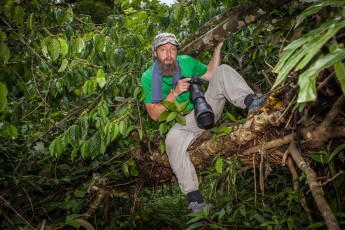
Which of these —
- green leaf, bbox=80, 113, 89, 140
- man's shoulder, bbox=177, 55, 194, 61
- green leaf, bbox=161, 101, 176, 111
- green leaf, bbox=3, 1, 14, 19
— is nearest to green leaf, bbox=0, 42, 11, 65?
green leaf, bbox=3, 1, 14, 19

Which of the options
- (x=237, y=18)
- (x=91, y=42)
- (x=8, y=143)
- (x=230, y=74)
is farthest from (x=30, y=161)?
(x=237, y=18)

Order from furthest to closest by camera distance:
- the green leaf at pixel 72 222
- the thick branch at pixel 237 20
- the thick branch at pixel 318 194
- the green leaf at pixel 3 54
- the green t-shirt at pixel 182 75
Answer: the green t-shirt at pixel 182 75 → the green leaf at pixel 72 222 → the thick branch at pixel 237 20 → the green leaf at pixel 3 54 → the thick branch at pixel 318 194

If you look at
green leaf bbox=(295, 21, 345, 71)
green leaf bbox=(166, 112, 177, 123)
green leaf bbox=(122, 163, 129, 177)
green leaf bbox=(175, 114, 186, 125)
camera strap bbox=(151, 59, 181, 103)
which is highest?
green leaf bbox=(295, 21, 345, 71)

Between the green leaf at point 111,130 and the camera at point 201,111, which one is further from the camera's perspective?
the green leaf at point 111,130

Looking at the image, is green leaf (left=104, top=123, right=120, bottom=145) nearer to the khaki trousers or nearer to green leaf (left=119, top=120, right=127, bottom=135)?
green leaf (left=119, top=120, right=127, bottom=135)

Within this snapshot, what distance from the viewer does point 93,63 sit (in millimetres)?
3291

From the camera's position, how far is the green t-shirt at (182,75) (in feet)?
9.86

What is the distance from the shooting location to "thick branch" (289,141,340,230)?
135 centimetres

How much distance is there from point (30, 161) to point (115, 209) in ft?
4.22

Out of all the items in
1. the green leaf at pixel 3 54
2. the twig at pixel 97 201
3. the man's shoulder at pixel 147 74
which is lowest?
the twig at pixel 97 201

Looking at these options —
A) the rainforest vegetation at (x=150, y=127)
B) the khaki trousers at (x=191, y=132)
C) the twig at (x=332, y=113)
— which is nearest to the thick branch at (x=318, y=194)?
the rainforest vegetation at (x=150, y=127)

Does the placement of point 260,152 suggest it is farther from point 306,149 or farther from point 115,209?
point 115,209

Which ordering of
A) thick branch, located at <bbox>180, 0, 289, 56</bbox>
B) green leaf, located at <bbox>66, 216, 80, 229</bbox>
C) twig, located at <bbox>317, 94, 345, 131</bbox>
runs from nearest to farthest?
twig, located at <bbox>317, 94, 345, 131</bbox>, thick branch, located at <bbox>180, 0, 289, 56</bbox>, green leaf, located at <bbox>66, 216, 80, 229</bbox>

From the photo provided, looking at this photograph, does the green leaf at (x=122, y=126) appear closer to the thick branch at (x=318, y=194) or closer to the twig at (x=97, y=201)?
the twig at (x=97, y=201)
